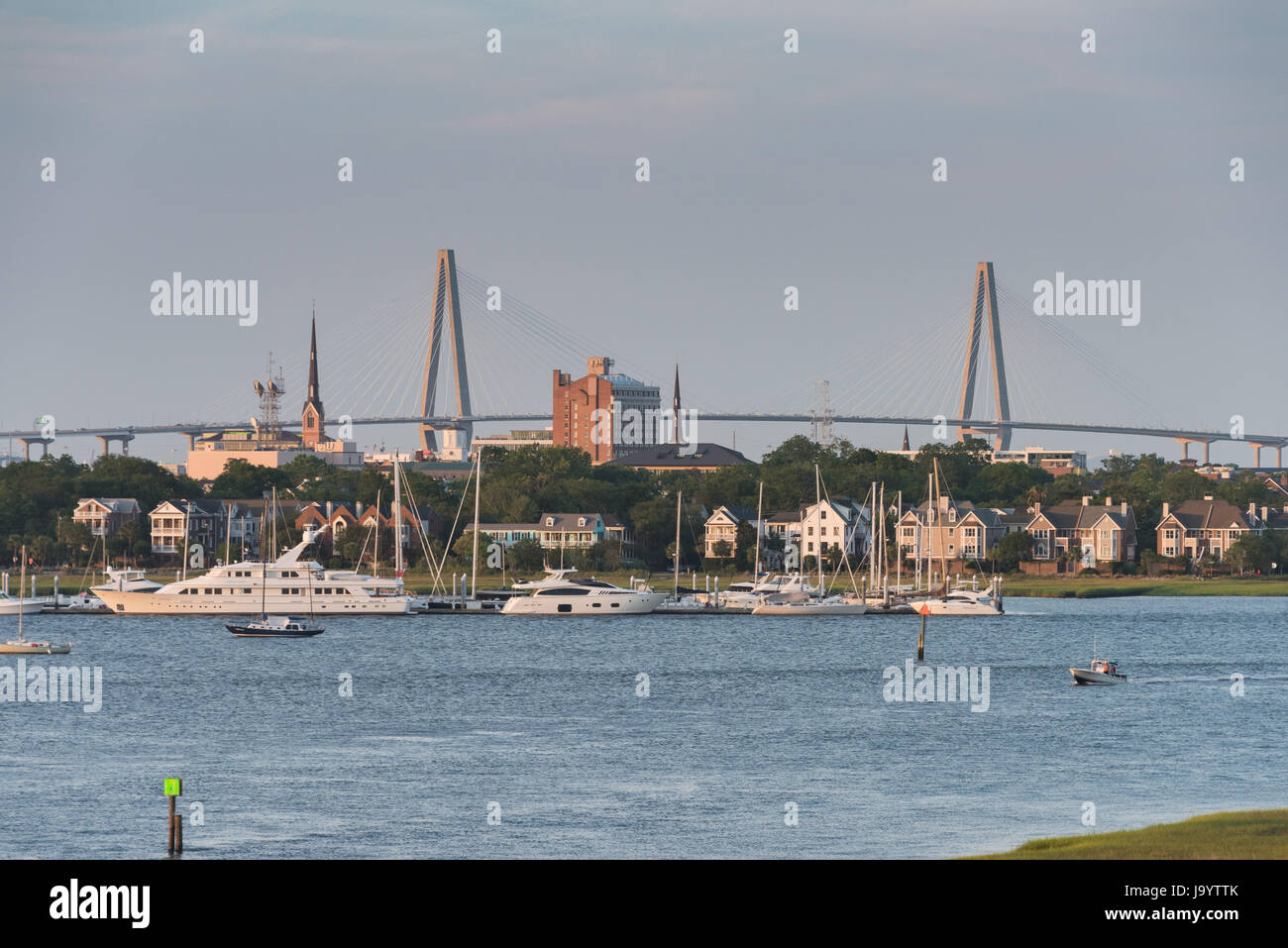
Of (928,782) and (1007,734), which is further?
(1007,734)

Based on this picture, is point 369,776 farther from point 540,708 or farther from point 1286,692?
point 1286,692

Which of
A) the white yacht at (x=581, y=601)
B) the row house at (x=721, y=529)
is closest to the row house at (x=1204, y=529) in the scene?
the row house at (x=721, y=529)

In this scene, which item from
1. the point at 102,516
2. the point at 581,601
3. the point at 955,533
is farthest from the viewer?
the point at 955,533

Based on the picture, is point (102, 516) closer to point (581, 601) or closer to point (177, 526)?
point (177, 526)

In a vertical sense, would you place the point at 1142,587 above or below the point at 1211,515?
below

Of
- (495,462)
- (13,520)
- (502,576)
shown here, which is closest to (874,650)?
(502,576)
